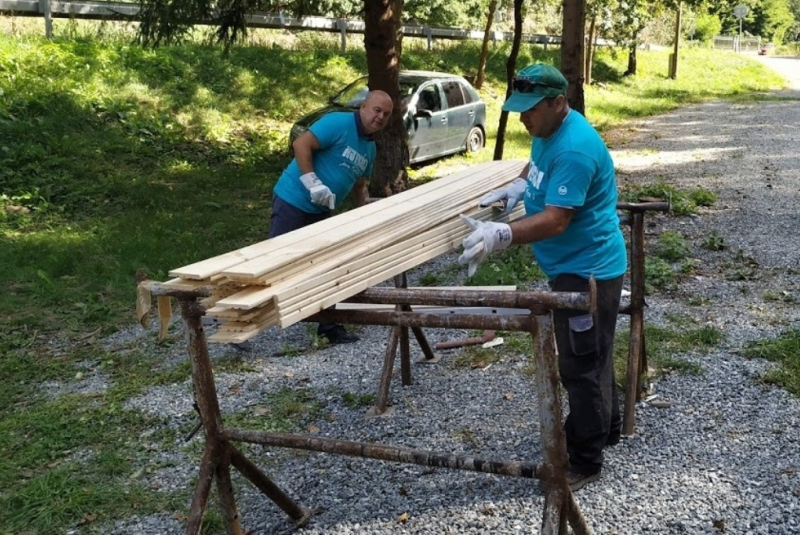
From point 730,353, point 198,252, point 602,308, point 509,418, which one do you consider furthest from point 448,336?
point 198,252

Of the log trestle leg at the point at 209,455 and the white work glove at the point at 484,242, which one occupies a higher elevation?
the white work glove at the point at 484,242

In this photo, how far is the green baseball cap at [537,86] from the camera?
329 cm

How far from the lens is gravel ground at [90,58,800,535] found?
3582mm

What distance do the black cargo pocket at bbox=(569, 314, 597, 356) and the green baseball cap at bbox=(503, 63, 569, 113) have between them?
1.02 metres

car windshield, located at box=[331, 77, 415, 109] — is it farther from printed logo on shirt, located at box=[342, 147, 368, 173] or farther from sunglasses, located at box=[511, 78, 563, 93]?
sunglasses, located at box=[511, 78, 563, 93]

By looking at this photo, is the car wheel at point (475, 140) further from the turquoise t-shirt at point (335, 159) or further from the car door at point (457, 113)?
the turquoise t-shirt at point (335, 159)

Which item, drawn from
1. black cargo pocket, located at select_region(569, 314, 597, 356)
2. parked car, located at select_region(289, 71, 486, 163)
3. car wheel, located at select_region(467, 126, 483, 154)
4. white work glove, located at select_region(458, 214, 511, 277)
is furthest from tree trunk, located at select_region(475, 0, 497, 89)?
white work glove, located at select_region(458, 214, 511, 277)

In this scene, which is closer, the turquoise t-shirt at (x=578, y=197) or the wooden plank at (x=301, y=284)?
the wooden plank at (x=301, y=284)

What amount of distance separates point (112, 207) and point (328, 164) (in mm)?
5803

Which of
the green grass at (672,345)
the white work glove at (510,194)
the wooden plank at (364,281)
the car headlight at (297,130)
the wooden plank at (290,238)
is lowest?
the green grass at (672,345)

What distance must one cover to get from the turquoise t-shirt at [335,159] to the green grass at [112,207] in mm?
1365

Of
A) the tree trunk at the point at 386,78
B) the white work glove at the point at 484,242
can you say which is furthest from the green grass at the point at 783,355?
the tree trunk at the point at 386,78

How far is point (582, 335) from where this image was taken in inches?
141

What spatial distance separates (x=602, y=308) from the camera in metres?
3.66
